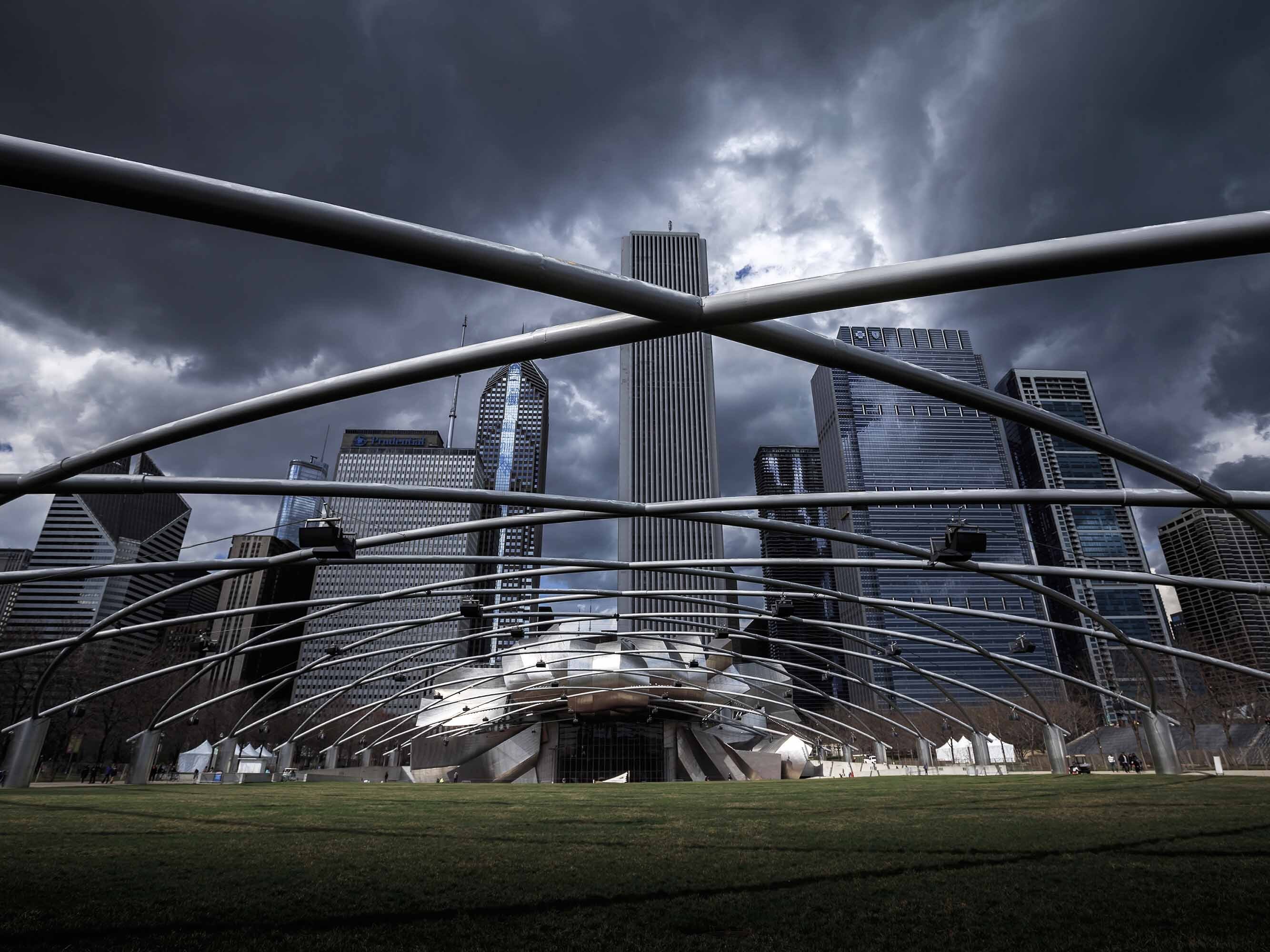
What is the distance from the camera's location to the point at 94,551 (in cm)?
9081

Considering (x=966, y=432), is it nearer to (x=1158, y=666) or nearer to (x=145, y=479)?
(x=1158, y=666)

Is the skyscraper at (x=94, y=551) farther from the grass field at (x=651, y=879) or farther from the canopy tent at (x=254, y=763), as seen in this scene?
the grass field at (x=651, y=879)

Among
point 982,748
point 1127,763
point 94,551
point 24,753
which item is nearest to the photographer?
point 24,753

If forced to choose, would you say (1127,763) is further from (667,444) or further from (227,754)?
(667,444)

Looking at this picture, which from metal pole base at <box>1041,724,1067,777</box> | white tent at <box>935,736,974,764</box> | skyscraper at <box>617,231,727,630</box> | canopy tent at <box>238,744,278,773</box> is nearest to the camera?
metal pole base at <box>1041,724,1067,777</box>

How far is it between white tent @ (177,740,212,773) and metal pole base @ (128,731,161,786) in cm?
2486

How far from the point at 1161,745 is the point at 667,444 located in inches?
6085

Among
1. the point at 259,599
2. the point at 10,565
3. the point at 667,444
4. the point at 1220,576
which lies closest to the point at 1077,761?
the point at 1220,576

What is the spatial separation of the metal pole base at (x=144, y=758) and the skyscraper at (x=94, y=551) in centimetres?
4928

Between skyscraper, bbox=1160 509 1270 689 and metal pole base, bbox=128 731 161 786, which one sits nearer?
metal pole base, bbox=128 731 161 786

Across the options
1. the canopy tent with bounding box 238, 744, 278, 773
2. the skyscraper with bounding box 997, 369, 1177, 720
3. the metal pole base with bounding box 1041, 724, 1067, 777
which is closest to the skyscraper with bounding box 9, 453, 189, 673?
the canopy tent with bounding box 238, 744, 278, 773

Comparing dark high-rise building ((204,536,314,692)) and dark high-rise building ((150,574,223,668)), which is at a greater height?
dark high-rise building ((204,536,314,692))

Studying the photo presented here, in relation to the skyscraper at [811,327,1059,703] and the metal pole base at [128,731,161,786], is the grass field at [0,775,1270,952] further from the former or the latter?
the skyscraper at [811,327,1059,703]

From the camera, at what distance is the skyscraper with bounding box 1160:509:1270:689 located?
63594 millimetres
